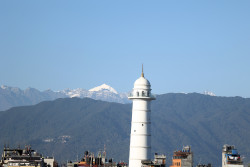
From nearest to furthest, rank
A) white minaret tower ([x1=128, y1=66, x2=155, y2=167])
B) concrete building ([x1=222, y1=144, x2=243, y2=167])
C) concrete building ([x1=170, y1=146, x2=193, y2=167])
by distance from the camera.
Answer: white minaret tower ([x1=128, y1=66, x2=155, y2=167])
concrete building ([x1=222, y1=144, x2=243, y2=167])
concrete building ([x1=170, y1=146, x2=193, y2=167])

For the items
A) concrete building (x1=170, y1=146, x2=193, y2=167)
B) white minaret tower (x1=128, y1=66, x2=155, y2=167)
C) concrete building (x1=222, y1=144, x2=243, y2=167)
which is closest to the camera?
white minaret tower (x1=128, y1=66, x2=155, y2=167)

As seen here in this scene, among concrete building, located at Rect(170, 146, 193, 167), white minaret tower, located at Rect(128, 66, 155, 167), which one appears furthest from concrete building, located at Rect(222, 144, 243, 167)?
white minaret tower, located at Rect(128, 66, 155, 167)

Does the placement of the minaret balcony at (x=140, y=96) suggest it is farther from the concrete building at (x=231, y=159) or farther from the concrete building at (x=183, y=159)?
the concrete building at (x=183, y=159)

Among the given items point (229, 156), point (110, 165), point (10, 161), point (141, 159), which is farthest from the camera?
point (110, 165)

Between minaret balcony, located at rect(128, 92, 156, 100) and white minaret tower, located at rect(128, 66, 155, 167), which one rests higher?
minaret balcony, located at rect(128, 92, 156, 100)

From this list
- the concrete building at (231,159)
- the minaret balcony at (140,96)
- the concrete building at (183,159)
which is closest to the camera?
the minaret balcony at (140,96)

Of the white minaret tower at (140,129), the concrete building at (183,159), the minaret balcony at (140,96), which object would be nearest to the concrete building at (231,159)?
the concrete building at (183,159)

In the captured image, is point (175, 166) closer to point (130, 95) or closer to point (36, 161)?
point (36, 161)

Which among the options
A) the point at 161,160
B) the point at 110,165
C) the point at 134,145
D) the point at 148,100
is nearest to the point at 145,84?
the point at 148,100

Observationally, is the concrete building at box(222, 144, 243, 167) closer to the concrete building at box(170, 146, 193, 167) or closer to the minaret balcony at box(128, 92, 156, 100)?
the concrete building at box(170, 146, 193, 167)

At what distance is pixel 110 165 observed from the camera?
170250 millimetres

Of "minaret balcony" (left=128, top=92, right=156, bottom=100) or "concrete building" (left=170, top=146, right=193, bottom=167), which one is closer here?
"minaret balcony" (left=128, top=92, right=156, bottom=100)

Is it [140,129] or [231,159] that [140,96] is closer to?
[140,129]

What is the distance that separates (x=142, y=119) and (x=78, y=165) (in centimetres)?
4966
